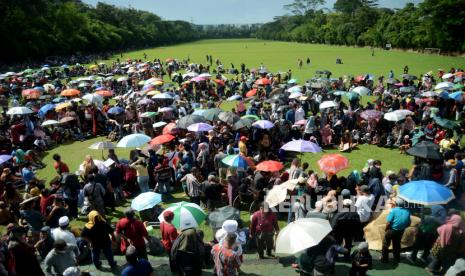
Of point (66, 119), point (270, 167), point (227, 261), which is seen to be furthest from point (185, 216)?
point (66, 119)

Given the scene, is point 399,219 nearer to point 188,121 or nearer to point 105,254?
point 105,254

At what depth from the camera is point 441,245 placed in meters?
6.20

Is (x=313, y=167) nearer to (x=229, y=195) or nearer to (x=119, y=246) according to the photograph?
(x=229, y=195)

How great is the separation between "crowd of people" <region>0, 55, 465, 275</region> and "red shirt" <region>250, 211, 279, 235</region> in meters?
0.02

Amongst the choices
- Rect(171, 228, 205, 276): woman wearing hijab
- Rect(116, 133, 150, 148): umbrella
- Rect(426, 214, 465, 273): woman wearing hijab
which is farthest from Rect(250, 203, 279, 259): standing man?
Rect(116, 133, 150, 148): umbrella

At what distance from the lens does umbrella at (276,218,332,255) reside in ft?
17.2

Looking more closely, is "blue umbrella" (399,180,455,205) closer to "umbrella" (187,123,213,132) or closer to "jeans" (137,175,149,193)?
"jeans" (137,175,149,193)

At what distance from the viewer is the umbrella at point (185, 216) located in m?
6.45

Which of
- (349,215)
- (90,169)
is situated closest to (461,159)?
(349,215)

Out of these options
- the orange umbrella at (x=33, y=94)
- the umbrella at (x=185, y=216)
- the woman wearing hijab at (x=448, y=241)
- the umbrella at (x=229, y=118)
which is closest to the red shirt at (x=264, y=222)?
the umbrella at (x=185, y=216)

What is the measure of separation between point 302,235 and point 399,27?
2560 inches

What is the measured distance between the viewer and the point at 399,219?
258 inches

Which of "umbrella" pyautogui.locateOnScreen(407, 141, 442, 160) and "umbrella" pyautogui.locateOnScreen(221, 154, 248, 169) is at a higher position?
"umbrella" pyautogui.locateOnScreen(407, 141, 442, 160)

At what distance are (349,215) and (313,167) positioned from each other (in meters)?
5.99
